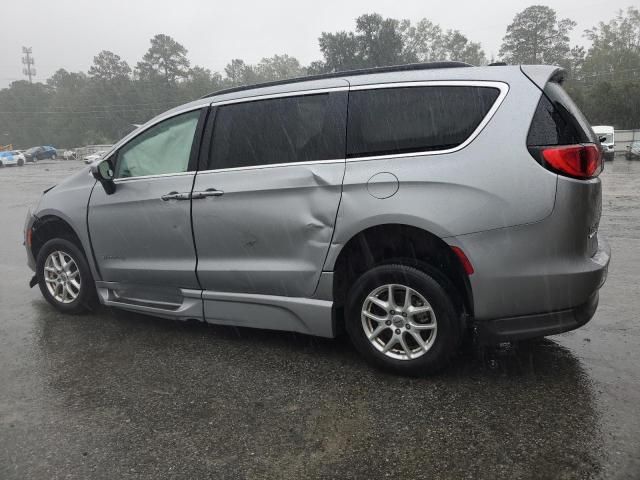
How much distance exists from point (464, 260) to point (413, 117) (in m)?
0.94

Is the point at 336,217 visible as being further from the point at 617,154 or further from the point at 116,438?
the point at 617,154

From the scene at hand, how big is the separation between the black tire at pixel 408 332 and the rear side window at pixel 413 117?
2.51 feet

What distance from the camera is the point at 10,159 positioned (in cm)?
4716

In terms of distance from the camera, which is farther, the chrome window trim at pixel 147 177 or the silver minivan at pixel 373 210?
the chrome window trim at pixel 147 177

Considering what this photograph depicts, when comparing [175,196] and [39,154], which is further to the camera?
[39,154]

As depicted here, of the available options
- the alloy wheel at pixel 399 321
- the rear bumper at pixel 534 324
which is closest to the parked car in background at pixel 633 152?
the rear bumper at pixel 534 324

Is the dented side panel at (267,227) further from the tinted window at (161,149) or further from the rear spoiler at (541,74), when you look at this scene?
the rear spoiler at (541,74)

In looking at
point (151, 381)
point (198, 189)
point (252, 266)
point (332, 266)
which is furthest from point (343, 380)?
point (198, 189)

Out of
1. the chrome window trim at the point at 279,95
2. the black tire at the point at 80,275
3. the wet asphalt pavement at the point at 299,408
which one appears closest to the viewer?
the wet asphalt pavement at the point at 299,408

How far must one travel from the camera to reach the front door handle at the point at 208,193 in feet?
12.3

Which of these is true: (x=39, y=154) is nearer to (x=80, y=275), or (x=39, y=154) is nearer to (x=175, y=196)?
(x=80, y=275)

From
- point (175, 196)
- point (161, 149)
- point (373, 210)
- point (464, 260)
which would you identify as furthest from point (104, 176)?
point (464, 260)

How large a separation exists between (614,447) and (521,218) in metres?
1.22

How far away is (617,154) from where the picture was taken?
115 feet
